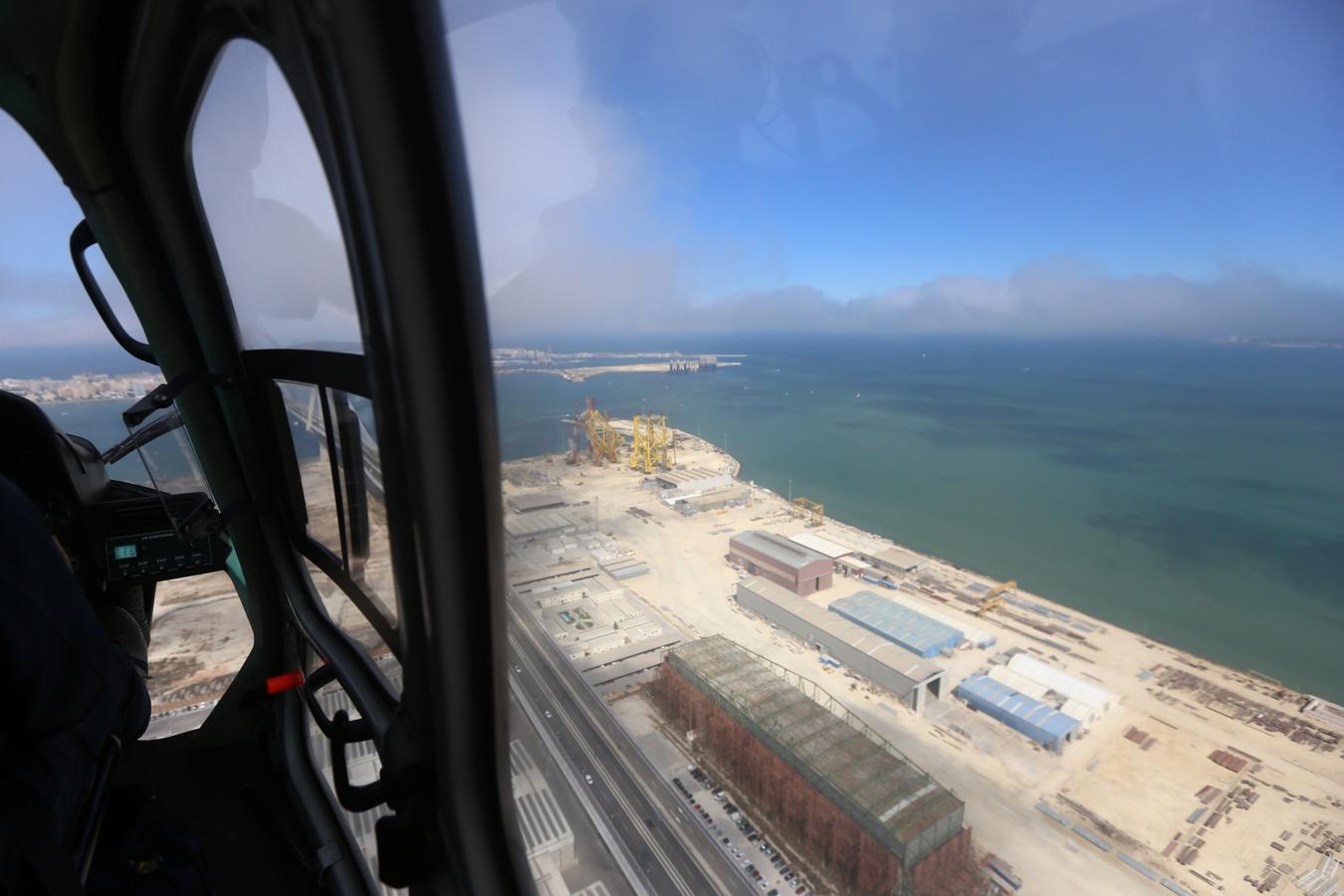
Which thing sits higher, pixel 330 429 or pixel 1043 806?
pixel 330 429

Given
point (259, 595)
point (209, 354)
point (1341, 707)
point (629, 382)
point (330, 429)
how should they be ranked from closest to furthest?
point (330, 429), point (209, 354), point (259, 595), point (1341, 707), point (629, 382)

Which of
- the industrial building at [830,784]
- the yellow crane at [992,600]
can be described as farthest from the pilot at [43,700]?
the yellow crane at [992,600]

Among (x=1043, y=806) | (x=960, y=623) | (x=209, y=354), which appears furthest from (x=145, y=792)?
(x=960, y=623)

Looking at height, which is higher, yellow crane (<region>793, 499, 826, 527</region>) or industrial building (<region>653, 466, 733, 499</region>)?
industrial building (<region>653, 466, 733, 499</region>)

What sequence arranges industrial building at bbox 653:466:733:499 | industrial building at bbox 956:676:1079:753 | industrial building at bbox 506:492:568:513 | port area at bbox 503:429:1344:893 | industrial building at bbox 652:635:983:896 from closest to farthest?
industrial building at bbox 506:492:568:513
industrial building at bbox 652:635:983:896
port area at bbox 503:429:1344:893
industrial building at bbox 956:676:1079:753
industrial building at bbox 653:466:733:499

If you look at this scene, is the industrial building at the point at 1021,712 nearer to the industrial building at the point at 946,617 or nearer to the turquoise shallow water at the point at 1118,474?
the industrial building at the point at 946,617

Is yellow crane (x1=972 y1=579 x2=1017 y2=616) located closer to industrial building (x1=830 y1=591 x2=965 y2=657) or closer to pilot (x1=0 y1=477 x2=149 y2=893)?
industrial building (x1=830 y1=591 x2=965 y2=657)

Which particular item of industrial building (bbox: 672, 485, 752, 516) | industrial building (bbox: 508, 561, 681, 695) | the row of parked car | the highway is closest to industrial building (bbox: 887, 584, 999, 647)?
industrial building (bbox: 672, 485, 752, 516)

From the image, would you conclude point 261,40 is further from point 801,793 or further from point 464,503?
point 801,793
